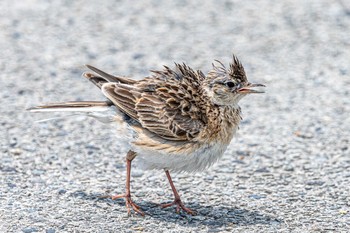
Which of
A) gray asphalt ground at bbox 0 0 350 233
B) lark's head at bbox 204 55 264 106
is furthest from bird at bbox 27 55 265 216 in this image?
gray asphalt ground at bbox 0 0 350 233

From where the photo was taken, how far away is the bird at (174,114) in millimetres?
7809

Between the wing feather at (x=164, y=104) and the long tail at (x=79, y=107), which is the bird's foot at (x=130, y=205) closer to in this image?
the wing feather at (x=164, y=104)

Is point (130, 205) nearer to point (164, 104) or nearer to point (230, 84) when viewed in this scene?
point (164, 104)

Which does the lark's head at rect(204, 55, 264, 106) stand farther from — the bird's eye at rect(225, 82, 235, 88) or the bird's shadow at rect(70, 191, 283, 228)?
the bird's shadow at rect(70, 191, 283, 228)

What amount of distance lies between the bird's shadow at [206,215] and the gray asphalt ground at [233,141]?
0.02 m

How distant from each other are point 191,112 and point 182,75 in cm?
47

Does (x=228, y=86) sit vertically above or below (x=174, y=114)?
above

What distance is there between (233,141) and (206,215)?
7.66 ft

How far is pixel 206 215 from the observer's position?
8.05 metres

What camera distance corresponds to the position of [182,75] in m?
8.26

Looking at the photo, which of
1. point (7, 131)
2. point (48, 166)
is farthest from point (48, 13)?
point (48, 166)

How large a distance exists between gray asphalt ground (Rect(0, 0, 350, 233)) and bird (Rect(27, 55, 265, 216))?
0.56 meters

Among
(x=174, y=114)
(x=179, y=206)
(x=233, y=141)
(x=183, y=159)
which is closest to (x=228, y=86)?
(x=174, y=114)

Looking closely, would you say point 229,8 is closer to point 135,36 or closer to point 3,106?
point 135,36
